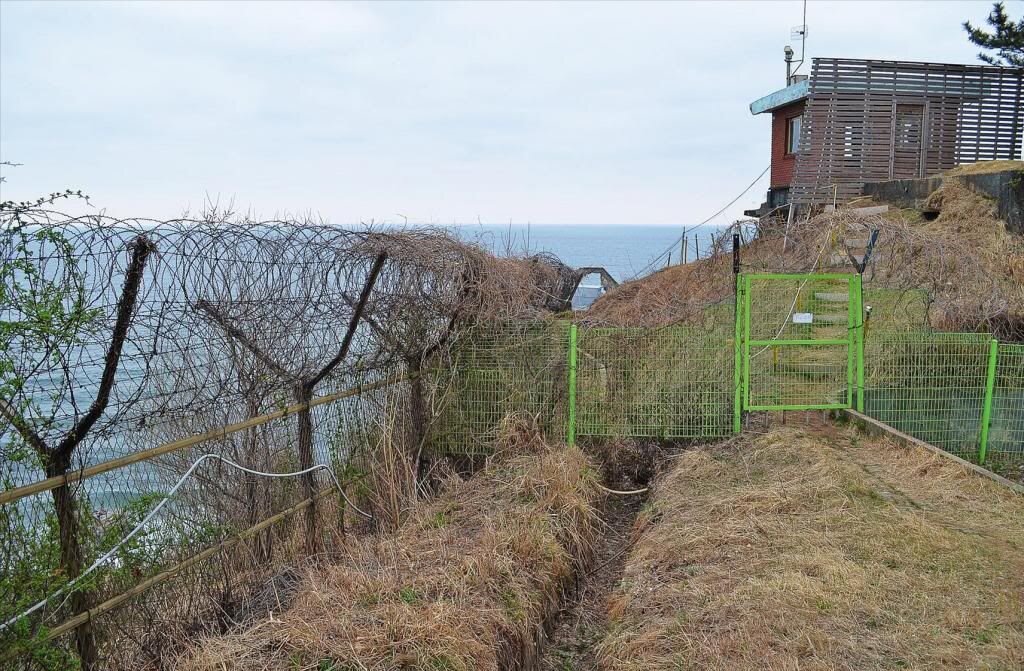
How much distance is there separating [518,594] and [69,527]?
9.05 feet

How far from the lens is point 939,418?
8.61 metres

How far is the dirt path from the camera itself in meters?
5.26

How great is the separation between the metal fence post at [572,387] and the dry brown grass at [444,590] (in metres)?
1.25

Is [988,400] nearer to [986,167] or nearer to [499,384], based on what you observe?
[499,384]

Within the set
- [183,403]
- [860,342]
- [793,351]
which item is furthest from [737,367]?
[183,403]

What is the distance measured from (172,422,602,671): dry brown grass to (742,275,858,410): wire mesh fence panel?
116 inches

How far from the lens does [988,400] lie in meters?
8.29

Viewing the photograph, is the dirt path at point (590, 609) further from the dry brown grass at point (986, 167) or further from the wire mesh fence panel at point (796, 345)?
the dry brown grass at point (986, 167)

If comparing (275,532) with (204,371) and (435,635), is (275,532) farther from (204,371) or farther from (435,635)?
(435,635)

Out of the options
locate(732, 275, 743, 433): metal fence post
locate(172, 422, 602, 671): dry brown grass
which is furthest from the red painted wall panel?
locate(172, 422, 602, 671): dry brown grass

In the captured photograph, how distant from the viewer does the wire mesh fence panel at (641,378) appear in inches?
342

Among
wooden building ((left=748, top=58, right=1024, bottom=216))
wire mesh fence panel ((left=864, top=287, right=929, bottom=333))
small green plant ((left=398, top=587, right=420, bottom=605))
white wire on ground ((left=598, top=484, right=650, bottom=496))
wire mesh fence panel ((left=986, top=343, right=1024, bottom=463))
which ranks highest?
wooden building ((left=748, top=58, right=1024, bottom=216))

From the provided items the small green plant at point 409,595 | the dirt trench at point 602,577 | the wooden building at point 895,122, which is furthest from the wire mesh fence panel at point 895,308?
the wooden building at point 895,122

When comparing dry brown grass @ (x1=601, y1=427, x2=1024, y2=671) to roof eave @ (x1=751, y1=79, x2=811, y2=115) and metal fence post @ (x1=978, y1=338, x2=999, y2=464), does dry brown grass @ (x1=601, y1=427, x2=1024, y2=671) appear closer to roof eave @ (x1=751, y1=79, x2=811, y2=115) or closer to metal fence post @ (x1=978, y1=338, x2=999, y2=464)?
metal fence post @ (x1=978, y1=338, x2=999, y2=464)
